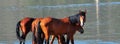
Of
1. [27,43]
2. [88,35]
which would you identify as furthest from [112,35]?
[27,43]

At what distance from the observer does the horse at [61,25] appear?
1005cm

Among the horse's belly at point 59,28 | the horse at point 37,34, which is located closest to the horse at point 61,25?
the horse's belly at point 59,28

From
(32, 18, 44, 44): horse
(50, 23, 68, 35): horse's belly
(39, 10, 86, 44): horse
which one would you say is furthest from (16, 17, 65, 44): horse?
(50, 23, 68, 35): horse's belly

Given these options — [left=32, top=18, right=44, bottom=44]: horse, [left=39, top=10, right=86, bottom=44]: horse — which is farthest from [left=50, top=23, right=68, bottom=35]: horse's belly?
[left=32, top=18, right=44, bottom=44]: horse

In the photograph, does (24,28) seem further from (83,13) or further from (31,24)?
(83,13)

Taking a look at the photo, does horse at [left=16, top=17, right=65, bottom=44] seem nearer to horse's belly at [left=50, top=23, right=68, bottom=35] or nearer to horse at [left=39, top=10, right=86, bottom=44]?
horse at [left=39, top=10, right=86, bottom=44]

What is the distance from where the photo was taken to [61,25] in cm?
1025

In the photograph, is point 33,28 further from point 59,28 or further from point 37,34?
point 59,28

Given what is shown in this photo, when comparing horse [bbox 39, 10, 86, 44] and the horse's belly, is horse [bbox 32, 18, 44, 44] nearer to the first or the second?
horse [bbox 39, 10, 86, 44]

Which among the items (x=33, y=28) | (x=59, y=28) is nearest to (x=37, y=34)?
(x=33, y=28)

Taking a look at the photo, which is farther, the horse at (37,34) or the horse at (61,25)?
the horse at (37,34)

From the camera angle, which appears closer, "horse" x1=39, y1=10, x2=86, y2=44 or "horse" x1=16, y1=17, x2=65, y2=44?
"horse" x1=39, y1=10, x2=86, y2=44

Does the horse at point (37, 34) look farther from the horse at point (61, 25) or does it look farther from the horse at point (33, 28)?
the horse at point (61, 25)

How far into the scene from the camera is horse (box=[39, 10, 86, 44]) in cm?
1005
